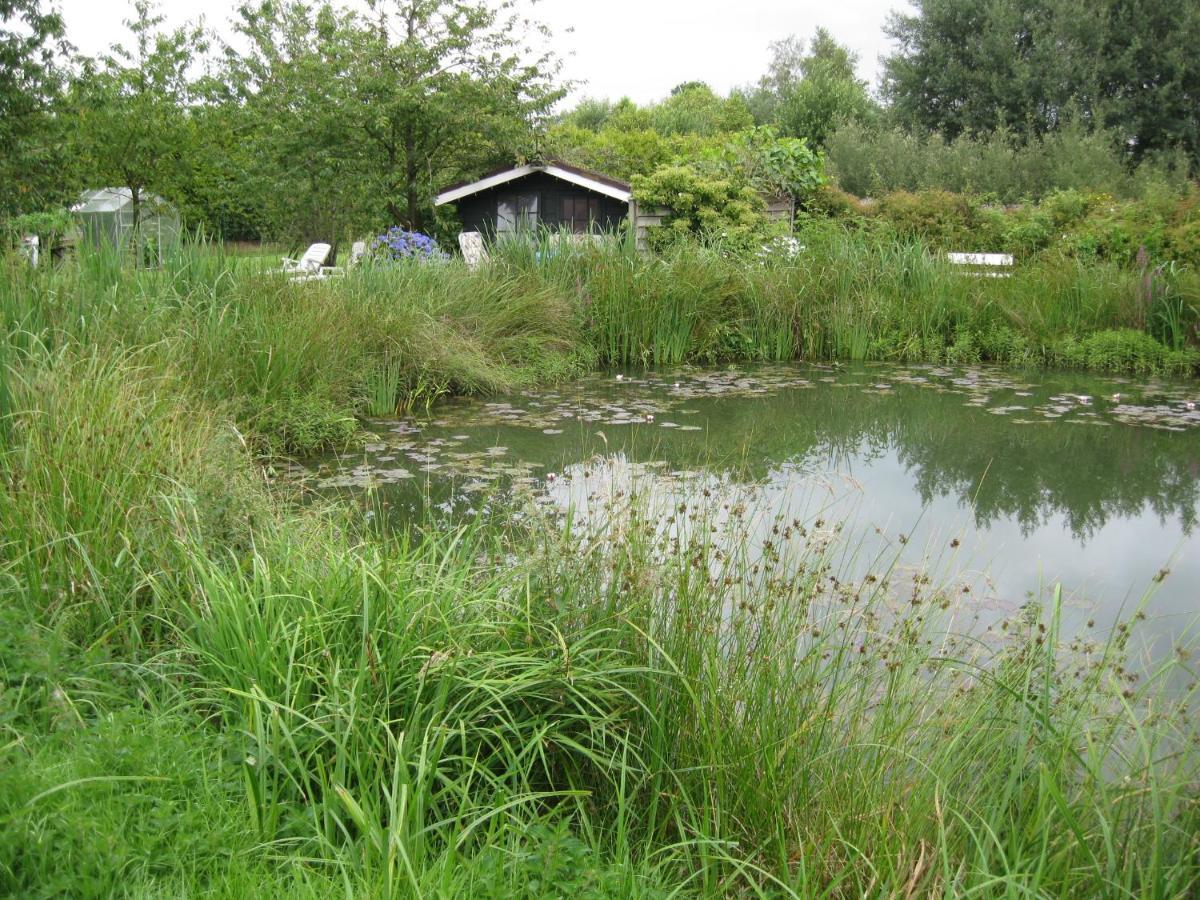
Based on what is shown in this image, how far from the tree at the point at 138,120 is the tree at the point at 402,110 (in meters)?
1.96

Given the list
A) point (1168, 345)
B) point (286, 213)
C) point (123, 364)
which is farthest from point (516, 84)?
point (123, 364)

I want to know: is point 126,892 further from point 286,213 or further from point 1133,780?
point 286,213

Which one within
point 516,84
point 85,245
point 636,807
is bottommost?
point 636,807

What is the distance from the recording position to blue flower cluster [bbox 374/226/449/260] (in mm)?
9906

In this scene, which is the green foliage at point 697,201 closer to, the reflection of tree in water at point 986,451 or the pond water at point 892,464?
the pond water at point 892,464

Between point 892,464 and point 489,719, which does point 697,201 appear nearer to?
point 892,464

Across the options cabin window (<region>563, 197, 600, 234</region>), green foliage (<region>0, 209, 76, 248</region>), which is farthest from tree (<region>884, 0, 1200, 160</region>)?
green foliage (<region>0, 209, 76, 248</region>)

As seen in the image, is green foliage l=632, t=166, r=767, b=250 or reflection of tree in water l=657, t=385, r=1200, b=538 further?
green foliage l=632, t=166, r=767, b=250

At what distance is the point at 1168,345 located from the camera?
10250 mm

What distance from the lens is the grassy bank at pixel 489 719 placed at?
1.87m

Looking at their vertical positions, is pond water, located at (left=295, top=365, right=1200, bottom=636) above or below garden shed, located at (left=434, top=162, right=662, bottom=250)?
below

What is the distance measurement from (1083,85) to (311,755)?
2823 cm

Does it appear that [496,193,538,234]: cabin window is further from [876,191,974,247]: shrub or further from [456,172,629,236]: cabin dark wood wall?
[876,191,974,247]: shrub

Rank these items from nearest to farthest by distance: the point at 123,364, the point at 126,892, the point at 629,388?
1. the point at 126,892
2. the point at 123,364
3. the point at 629,388
